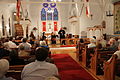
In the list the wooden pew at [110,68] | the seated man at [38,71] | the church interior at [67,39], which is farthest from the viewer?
the church interior at [67,39]

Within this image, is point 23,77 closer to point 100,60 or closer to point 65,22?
point 100,60

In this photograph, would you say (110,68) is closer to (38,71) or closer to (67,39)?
(38,71)

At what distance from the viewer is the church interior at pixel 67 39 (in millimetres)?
4127

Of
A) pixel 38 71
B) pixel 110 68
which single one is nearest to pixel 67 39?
pixel 110 68

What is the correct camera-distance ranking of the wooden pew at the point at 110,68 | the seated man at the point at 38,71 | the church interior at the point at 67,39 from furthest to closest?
1. the church interior at the point at 67,39
2. the wooden pew at the point at 110,68
3. the seated man at the point at 38,71

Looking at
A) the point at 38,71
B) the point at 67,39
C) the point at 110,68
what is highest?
the point at 67,39

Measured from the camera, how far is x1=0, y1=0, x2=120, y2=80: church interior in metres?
4.13

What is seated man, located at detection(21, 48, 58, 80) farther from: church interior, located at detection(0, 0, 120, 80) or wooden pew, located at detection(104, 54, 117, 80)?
wooden pew, located at detection(104, 54, 117, 80)

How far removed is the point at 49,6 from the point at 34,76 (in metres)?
23.4

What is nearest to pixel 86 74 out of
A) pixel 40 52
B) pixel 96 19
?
pixel 40 52

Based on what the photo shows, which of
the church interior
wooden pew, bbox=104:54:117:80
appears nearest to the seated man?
the church interior

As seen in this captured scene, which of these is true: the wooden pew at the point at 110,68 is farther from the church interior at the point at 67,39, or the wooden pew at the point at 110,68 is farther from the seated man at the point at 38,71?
the seated man at the point at 38,71

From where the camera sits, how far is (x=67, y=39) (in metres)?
14.7

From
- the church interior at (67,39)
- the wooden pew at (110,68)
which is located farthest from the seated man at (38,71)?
the wooden pew at (110,68)
